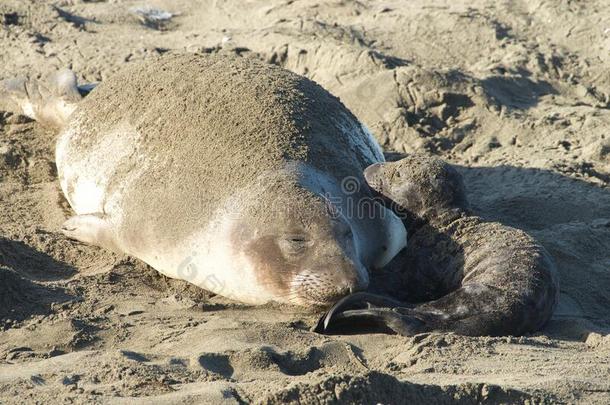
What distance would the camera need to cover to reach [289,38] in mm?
10766

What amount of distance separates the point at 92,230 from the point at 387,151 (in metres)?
3.00

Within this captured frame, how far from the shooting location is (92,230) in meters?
6.91

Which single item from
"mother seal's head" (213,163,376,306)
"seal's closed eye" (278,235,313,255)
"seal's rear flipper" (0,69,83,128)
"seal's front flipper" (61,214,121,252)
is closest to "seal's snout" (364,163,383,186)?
"mother seal's head" (213,163,376,306)

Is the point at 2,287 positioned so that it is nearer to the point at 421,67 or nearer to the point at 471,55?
the point at 421,67

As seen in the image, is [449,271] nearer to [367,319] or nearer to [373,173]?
[373,173]

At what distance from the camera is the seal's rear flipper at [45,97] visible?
28.9 feet

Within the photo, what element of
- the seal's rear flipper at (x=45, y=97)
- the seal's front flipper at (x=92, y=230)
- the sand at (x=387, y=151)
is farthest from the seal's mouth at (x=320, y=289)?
the seal's rear flipper at (x=45, y=97)

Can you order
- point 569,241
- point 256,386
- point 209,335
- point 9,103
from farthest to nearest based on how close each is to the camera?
1. point 9,103
2. point 569,241
3. point 209,335
4. point 256,386

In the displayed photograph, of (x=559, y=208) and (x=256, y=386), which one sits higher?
(x=256, y=386)

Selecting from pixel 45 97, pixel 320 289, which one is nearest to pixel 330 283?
pixel 320 289

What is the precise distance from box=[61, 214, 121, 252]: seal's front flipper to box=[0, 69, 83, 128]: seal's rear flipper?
1.90 m

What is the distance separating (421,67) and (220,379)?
5.97 meters

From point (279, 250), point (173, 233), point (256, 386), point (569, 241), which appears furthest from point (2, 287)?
point (569, 241)

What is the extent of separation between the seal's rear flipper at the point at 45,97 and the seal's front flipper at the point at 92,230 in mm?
1900
